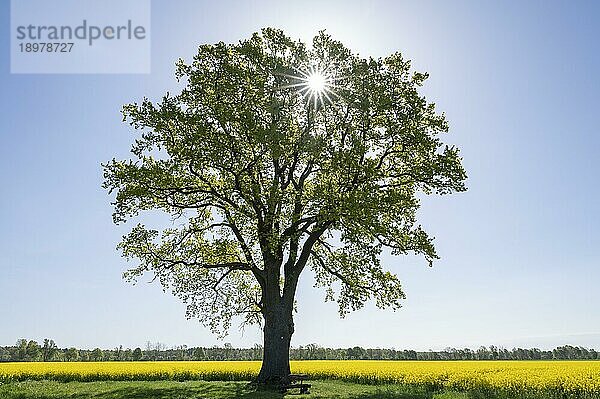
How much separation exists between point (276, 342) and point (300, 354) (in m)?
46.7

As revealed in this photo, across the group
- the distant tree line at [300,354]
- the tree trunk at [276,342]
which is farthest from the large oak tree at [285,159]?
the distant tree line at [300,354]

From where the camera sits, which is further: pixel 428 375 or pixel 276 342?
pixel 428 375

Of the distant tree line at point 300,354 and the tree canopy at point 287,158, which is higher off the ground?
the tree canopy at point 287,158

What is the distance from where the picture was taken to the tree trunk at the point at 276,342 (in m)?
25.5

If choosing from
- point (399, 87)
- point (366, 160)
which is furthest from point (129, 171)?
point (399, 87)

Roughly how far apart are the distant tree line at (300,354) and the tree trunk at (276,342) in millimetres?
42200

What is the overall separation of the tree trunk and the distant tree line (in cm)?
4220

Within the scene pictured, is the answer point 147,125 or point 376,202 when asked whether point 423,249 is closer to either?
point 376,202

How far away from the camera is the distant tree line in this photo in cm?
7181

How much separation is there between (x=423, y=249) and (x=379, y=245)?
2063 mm

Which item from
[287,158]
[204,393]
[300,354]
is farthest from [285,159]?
[300,354]

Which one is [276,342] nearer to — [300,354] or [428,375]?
[428,375]

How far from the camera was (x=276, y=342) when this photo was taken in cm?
2598

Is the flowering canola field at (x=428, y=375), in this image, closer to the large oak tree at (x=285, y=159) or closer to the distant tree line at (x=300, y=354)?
the large oak tree at (x=285, y=159)
